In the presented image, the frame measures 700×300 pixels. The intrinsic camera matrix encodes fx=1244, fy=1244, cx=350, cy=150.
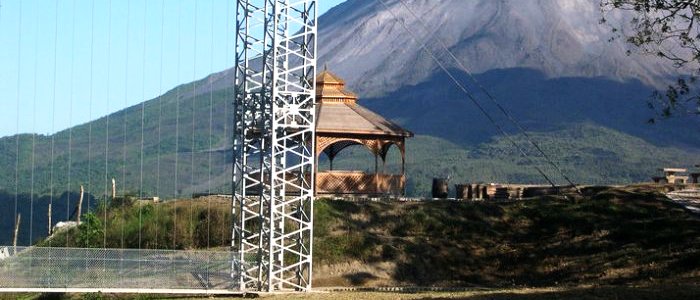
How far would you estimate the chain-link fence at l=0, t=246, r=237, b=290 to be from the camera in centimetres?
2912

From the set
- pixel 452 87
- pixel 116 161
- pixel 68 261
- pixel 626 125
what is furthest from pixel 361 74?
pixel 68 261

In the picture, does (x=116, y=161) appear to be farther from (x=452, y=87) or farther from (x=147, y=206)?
(x=147, y=206)

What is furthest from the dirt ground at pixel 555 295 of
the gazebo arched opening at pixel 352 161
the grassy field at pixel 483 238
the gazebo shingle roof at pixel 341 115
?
the gazebo arched opening at pixel 352 161

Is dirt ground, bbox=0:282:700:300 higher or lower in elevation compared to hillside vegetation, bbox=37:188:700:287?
lower

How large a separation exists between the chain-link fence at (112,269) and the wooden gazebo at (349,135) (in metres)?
12.9

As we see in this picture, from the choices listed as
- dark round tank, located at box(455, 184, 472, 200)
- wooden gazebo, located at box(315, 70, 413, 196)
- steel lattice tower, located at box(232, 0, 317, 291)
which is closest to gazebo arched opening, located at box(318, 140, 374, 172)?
wooden gazebo, located at box(315, 70, 413, 196)

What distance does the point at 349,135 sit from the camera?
144ft

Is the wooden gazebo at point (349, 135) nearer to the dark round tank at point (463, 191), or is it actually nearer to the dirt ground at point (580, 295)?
the dark round tank at point (463, 191)

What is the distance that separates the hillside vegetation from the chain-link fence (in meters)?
4.84

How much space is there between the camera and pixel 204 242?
38.8m

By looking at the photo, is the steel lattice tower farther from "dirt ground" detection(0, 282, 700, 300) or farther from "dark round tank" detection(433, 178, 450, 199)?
"dark round tank" detection(433, 178, 450, 199)

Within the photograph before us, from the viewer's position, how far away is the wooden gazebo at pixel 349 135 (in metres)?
43.7

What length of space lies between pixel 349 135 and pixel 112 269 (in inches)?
606

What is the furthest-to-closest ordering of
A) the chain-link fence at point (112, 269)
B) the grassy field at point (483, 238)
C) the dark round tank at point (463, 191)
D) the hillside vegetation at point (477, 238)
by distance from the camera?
the dark round tank at point (463, 191) < the hillside vegetation at point (477, 238) < the grassy field at point (483, 238) < the chain-link fence at point (112, 269)
